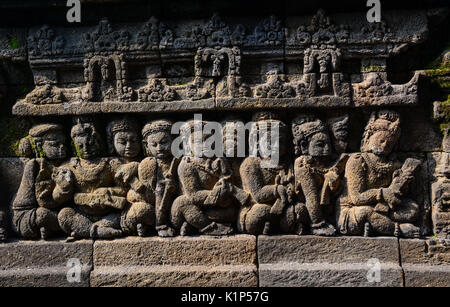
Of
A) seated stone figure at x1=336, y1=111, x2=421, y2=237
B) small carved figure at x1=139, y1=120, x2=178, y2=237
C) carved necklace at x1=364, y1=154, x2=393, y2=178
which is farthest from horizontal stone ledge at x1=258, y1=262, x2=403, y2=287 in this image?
small carved figure at x1=139, y1=120, x2=178, y2=237

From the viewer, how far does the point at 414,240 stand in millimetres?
4535

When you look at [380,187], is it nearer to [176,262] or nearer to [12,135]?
[176,262]

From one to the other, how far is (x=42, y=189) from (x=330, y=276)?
10.3 ft

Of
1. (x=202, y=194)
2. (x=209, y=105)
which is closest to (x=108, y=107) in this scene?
(x=209, y=105)

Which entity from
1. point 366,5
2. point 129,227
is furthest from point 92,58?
point 366,5

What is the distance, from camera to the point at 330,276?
4.48m

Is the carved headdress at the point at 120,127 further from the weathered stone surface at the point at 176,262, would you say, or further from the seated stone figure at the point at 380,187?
the seated stone figure at the point at 380,187

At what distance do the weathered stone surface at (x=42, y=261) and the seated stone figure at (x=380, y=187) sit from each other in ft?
8.99

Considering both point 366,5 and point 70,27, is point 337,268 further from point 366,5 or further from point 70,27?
point 70,27

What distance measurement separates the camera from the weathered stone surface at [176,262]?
4539 millimetres

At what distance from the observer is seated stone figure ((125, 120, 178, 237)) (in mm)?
4691

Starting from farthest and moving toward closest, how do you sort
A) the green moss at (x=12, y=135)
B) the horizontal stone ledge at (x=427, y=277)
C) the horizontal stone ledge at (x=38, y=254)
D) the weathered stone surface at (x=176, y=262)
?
the green moss at (x=12, y=135)
the horizontal stone ledge at (x=38, y=254)
the weathered stone surface at (x=176, y=262)
the horizontal stone ledge at (x=427, y=277)

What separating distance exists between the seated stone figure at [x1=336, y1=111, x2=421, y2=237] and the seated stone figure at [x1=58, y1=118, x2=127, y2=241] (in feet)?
7.84

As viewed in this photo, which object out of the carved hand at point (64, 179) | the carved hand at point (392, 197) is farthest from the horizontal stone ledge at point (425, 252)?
the carved hand at point (64, 179)
